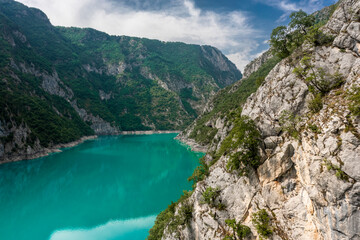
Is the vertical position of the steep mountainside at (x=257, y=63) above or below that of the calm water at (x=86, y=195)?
above

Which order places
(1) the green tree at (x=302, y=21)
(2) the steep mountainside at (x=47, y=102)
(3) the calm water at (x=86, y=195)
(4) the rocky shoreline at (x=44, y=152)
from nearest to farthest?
(1) the green tree at (x=302, y=21)
(3) the calm water at (x=86, y=195)
(4) the rocky shoreline at (x=44, y=152)
(2) the steep mountainside at (x=47, y=102)

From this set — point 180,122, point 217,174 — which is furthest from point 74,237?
point 180,122

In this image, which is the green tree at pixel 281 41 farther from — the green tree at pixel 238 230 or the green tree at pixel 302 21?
the green tree at pixel 238 230

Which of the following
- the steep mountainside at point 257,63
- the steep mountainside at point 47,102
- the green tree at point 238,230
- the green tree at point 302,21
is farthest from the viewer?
the steep mountainside at point 257,63

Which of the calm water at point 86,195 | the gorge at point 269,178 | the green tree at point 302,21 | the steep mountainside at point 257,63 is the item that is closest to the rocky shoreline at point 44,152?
the calm water at point 86,195

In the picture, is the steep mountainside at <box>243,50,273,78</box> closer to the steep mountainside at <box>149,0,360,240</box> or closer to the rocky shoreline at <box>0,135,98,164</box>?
the steep mountainside at <box>149,0,360,240</box>

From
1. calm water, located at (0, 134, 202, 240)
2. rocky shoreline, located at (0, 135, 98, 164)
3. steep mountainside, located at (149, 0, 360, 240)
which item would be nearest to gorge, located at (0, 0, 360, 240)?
steep mountainside, located at (149, 0, 360, 240)

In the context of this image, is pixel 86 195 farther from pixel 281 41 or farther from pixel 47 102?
pixel 47 102

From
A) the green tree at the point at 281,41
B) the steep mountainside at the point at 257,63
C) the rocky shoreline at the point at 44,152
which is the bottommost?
the green tree at the point at 281,41

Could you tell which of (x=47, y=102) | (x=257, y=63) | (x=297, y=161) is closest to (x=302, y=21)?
(x=297, y=161)

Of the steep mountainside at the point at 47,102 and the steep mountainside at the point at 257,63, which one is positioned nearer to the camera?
the steep mountainside at the point at 47,102
